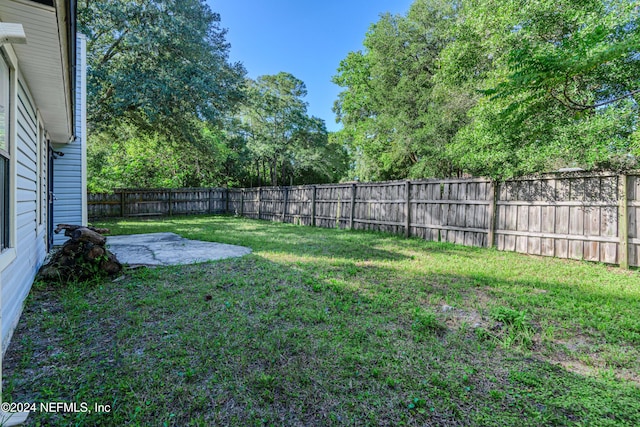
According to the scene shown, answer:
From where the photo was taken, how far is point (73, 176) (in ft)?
20.4

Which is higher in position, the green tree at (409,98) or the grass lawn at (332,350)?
the green tree at (409,98)

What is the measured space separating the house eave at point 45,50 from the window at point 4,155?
28 cm

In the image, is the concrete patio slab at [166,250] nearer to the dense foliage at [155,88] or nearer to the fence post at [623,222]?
the dense foliage at [155,88]

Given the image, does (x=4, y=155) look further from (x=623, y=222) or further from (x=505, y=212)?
(x=623, y=222)

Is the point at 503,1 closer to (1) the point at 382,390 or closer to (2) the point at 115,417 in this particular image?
(1) the point at 382,390

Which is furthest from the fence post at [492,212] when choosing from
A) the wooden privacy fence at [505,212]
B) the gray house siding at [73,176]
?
the gray house siding at [73,176]

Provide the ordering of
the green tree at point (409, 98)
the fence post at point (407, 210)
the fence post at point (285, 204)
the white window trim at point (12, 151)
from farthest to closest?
the green tree at point (409, 98) < the fence post at point (285, 204) < the fence post at point (407, 210) < the white window trim at point (12, 151)

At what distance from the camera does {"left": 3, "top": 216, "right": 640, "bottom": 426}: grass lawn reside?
5.26 ft

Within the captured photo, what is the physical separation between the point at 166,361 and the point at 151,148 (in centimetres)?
1655

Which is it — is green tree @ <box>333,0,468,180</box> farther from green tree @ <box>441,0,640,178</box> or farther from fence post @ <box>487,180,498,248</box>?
fence post @ <box>487,180,498,248</box>

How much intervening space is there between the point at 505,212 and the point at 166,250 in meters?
6.38

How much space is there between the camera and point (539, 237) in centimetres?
552

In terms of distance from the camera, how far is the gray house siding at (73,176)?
240 inches

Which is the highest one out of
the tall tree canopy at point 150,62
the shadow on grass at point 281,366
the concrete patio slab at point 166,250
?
the tall tree canopy at point 150,62
